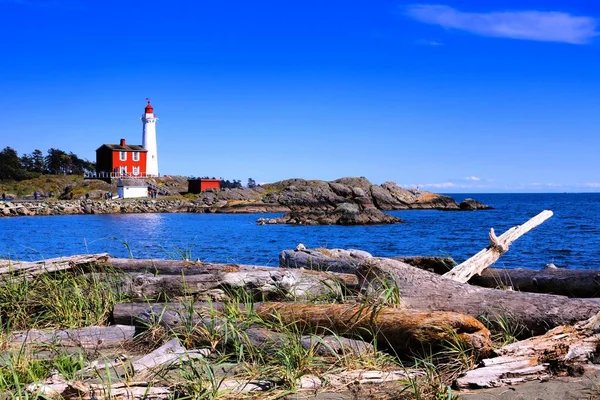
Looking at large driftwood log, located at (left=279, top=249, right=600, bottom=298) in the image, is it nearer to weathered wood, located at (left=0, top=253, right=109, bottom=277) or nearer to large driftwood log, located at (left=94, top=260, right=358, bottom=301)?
large driftwood log, located at (left=94, top=260, right=358, bottom=301)

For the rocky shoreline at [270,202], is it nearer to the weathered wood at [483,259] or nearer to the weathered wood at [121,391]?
the weathered wood at [483,259]

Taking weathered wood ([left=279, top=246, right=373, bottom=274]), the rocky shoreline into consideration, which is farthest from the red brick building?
weathered wood ([left=279, top=246, right=373, bottom=274])

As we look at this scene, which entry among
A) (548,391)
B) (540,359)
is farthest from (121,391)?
(540,359)

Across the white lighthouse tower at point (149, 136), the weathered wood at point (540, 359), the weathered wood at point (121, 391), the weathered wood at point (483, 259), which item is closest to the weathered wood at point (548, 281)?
the weathered wood at point (483, 259)

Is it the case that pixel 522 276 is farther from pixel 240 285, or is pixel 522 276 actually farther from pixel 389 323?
pixel 240 285

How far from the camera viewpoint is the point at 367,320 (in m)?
5.69

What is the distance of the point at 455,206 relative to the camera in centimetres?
9150

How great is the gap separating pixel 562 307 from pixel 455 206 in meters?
88.5

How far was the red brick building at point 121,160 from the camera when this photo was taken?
86.7 metres

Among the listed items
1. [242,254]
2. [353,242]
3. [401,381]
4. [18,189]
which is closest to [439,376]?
[401,381]

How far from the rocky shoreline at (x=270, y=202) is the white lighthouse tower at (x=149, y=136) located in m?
8.28

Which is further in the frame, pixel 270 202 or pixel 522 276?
pixel 270 202

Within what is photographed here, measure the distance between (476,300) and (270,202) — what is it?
7475cm

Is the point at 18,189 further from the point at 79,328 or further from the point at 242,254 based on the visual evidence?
the point at 79,328
